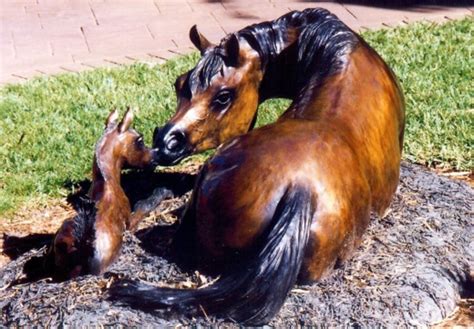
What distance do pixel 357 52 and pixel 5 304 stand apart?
5.67 ft

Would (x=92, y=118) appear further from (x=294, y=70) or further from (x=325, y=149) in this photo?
(x=325, y=149)

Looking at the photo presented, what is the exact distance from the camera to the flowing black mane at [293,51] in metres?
3.85

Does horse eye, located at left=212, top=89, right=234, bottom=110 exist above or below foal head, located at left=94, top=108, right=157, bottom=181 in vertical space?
above

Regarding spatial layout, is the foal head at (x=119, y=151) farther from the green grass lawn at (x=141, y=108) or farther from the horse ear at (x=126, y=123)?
the green grass lawn at (x=141, y=108)

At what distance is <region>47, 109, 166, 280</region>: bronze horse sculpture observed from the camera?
A: 3.51m

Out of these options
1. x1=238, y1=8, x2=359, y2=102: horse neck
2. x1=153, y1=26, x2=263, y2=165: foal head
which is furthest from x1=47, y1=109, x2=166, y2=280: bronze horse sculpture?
x1=238, y1=8, x2=359, y2=102: horse neck

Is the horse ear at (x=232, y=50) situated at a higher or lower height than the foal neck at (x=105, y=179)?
higher

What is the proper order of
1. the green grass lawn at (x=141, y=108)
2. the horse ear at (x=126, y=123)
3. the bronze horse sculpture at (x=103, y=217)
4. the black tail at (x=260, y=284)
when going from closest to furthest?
the black tail at (x=260, y=284)
the bronze horse sculpture at (x=103, y=217)
the horse ear at (x=126, y=123)
the green grass lawn at (x=141, y=108)

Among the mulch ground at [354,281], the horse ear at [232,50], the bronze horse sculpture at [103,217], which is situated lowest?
the mulch ground at [354,281]

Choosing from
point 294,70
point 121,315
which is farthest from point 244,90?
point 121,315

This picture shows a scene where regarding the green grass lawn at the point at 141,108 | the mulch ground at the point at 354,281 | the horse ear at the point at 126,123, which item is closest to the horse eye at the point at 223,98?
the horse ear at the point at 126,123

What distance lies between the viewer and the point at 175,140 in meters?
3.81

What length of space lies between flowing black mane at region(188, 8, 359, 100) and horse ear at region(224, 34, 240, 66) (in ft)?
0.07

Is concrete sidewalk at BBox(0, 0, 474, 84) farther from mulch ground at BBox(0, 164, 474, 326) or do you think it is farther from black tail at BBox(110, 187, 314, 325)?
black tail at BBox(110, 187, 314, 325)
